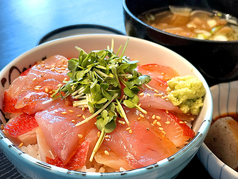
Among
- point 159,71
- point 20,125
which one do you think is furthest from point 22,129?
point 159,71

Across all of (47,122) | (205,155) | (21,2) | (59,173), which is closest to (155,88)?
(205,155)

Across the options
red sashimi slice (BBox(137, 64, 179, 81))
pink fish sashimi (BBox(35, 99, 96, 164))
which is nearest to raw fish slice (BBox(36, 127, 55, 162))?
pink fish sashimi (BBox(35, 99, 96, 164))

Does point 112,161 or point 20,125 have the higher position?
point 20,125

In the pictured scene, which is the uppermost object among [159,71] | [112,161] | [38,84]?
[38,84]

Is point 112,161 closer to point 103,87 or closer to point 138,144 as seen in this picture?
point 138,144

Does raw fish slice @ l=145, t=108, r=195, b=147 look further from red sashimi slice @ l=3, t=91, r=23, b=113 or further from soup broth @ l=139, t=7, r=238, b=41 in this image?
soup broth @ l=139, t=7, r=238, b=41

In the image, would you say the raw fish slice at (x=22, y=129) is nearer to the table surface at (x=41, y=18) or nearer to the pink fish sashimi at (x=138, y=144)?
the pink fish sashimi at (x=138, y=144)
